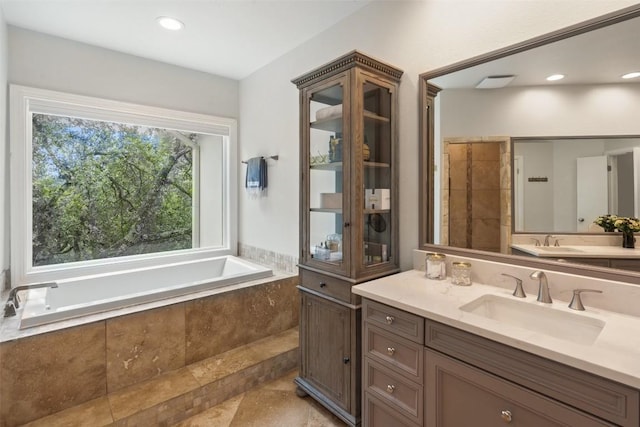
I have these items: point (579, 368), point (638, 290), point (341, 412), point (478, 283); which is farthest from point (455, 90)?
point (341, 412)

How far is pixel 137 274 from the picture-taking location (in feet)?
9.85

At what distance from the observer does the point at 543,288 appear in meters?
1.34

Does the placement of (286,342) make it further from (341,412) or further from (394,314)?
(394,314)

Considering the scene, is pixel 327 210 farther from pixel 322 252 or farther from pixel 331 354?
pixel 331 354

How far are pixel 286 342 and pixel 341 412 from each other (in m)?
0.86

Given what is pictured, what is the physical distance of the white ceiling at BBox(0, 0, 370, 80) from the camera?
2.23m

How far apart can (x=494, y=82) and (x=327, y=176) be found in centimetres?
102

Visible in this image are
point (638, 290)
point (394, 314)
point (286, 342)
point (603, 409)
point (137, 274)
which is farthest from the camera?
point (137, 274)

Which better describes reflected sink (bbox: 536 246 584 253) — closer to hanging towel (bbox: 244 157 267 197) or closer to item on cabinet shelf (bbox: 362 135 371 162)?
item on cabinet shelf (bbox: 362 135 371 162)

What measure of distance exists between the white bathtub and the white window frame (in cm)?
19

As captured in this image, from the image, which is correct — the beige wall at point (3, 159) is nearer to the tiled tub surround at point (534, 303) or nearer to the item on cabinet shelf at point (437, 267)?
the tiled tub surround at point (534, 303)

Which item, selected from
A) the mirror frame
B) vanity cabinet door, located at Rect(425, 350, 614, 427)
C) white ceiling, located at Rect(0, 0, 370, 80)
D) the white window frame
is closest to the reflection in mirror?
the mirror frame

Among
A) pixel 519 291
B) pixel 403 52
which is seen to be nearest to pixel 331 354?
pixel 519 291

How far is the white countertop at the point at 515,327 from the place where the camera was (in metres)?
0.87
